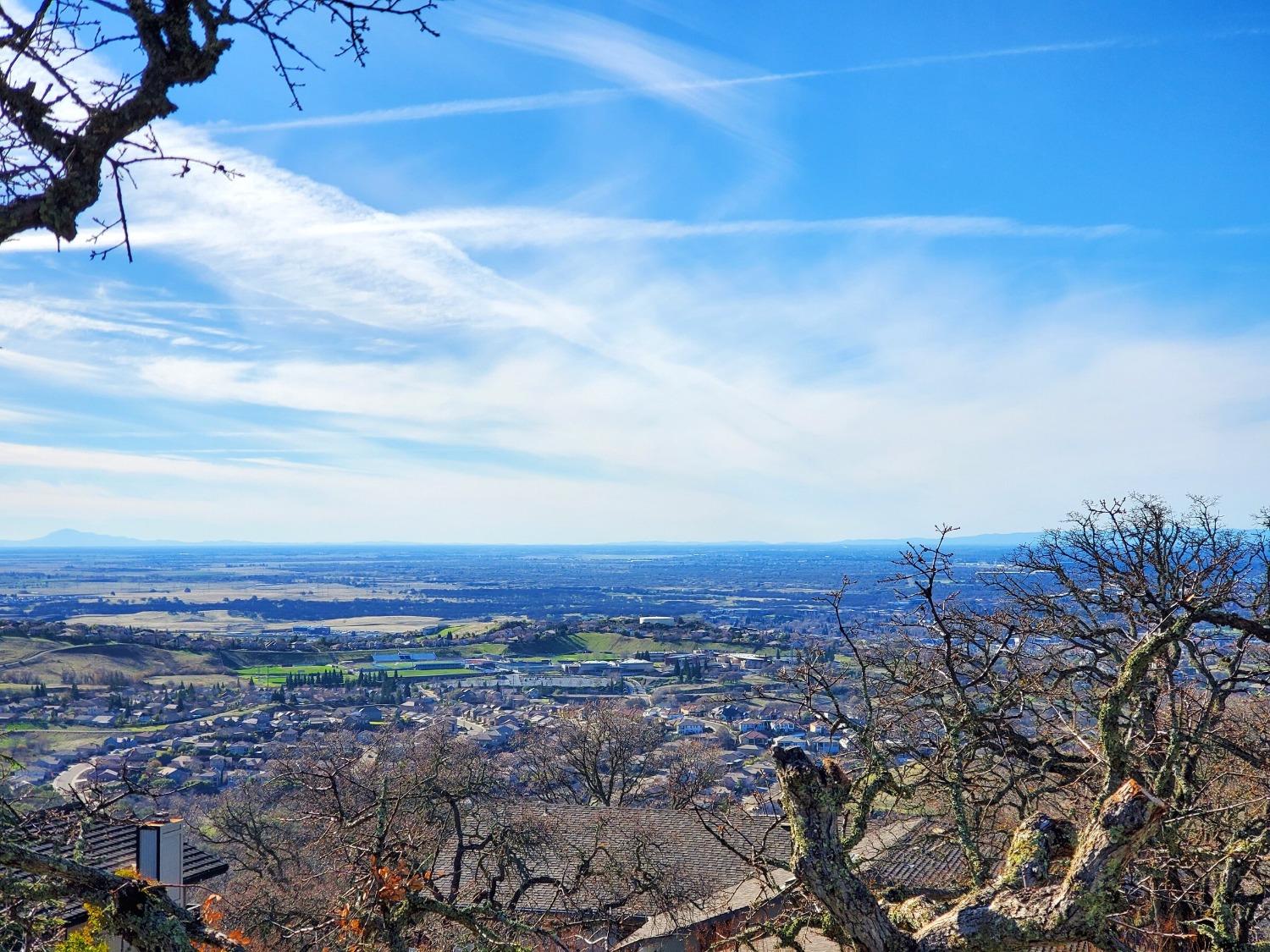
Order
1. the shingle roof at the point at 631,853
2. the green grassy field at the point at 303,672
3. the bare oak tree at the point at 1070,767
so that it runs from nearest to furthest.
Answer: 1. the bare oak tree at the point at 1070,767
2. the shingle roof at the point at 631,853
3. the green grassy field at the point at 303,672

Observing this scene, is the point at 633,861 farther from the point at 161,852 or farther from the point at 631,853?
the point at 161,852

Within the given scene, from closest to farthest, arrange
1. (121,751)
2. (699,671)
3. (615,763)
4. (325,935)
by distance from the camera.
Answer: (325,935) → (615,763) → (121,751) → (699,671)

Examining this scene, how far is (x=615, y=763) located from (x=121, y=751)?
23.7 metres

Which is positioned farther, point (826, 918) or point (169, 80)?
point (826, 918)

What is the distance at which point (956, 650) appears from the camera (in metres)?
6.57

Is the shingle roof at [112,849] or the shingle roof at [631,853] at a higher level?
the shingle roof at [112,849]

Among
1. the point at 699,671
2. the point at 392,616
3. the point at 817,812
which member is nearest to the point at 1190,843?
the point at 817,812

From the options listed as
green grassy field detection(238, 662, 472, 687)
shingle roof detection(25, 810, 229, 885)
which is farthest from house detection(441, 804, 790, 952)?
green grassy field detection(238, 662, 472, 687)

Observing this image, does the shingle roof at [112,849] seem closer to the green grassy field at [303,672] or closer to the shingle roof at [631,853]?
the shingle roof at [631,853]

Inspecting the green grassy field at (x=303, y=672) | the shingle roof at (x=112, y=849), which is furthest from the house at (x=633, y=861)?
the green grassy field at (x=303, y=672)

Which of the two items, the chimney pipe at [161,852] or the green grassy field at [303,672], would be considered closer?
the chimney pipe at [161,852]

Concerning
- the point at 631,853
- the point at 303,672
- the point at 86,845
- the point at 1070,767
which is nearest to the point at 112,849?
the point at 86,845

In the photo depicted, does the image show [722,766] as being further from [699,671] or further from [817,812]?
[699,671]

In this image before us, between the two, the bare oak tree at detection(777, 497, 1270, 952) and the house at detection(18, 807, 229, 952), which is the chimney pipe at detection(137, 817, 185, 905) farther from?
the bare oak tree at detection(777, 497, 1270, 952)
